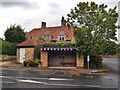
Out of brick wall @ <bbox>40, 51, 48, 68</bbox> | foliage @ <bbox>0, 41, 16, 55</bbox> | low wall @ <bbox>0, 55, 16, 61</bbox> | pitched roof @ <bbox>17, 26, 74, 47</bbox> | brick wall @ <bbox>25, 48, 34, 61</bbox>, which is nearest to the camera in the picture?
brick wall @ <bbox>40, 51, 48, 68</bbox>

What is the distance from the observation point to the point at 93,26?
3247 centimetres

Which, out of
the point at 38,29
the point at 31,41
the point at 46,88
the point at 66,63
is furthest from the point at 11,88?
the point at 38,29

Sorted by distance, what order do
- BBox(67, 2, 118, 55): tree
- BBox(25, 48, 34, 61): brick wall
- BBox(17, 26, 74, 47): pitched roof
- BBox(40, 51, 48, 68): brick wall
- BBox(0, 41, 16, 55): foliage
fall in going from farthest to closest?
BBox(17, 26, 74, 47): pitched roof, BBox(0, 41, 16, 55): foliage, BBox(25, 48, 34, 61): brick wall, BBox(40, 51, 48, 68): brick wall, BBox(67, 2, 118, 55): tree

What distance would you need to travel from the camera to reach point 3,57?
43.7 metres

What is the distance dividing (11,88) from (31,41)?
83.7 ft

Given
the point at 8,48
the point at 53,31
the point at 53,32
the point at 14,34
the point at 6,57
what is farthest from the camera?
the point at 53,31

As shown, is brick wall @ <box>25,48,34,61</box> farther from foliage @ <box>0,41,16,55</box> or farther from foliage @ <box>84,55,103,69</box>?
foliage @ <box>84,55,103,69</box>

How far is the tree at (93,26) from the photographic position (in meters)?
31.7

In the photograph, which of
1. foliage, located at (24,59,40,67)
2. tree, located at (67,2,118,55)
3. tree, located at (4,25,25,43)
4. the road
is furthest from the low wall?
the road

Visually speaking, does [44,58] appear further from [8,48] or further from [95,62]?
[8,48]

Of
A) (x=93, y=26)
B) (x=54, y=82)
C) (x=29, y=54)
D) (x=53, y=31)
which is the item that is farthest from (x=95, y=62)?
(x=53, y=31)

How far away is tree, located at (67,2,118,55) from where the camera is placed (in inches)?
1250

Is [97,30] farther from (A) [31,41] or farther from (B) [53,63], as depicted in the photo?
(A) [31,41]

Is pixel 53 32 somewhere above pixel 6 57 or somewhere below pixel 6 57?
above
